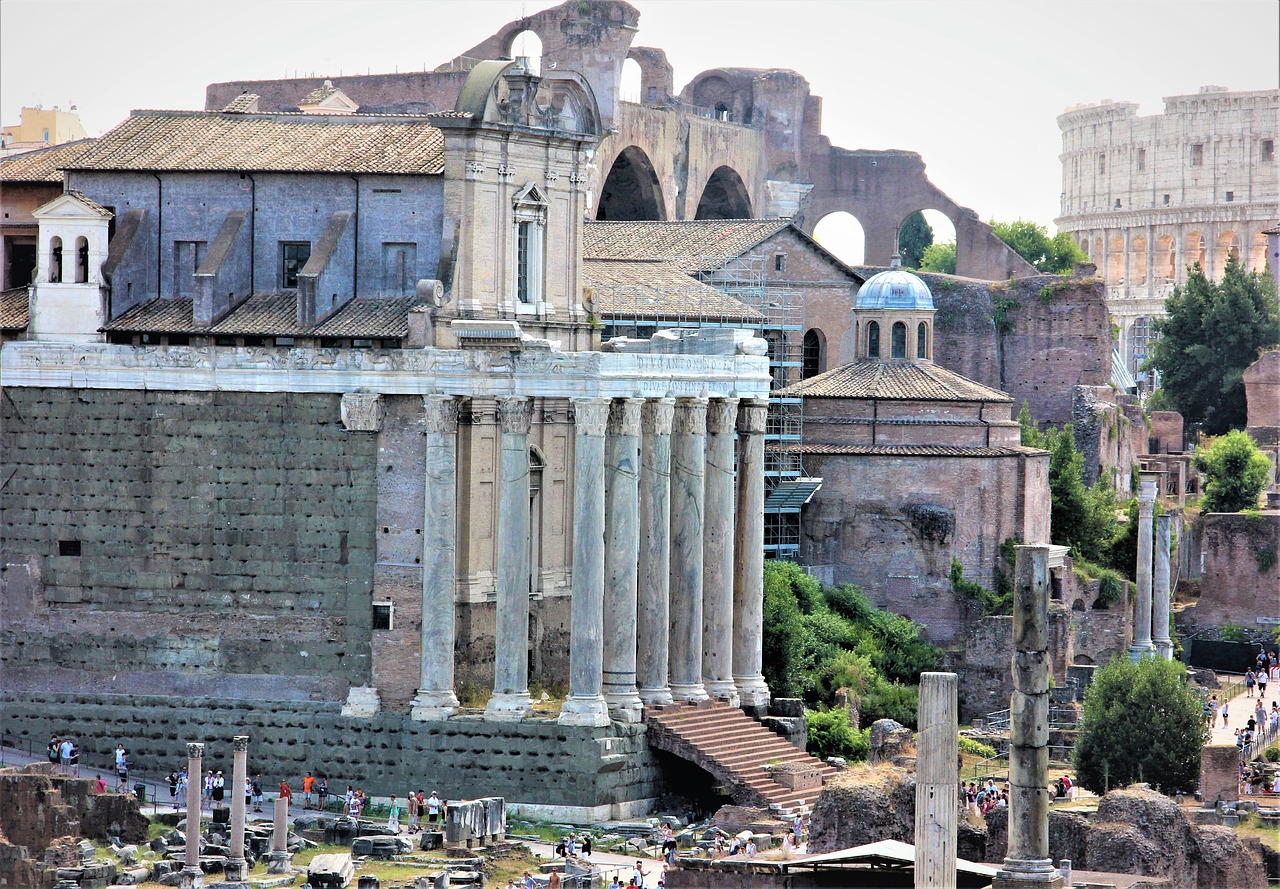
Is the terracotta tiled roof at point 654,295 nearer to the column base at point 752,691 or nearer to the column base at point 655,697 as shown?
the column base at point 752,691

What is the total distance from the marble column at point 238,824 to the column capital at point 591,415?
845 cm

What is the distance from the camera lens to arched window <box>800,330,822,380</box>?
71.2 metres

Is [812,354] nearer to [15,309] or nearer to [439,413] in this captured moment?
[439,413]

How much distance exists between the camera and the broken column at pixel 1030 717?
119 ft

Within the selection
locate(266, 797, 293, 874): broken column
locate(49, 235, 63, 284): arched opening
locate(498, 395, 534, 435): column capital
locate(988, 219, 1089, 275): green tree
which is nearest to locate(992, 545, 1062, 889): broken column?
locate(266, 797, 293, 874): broken column

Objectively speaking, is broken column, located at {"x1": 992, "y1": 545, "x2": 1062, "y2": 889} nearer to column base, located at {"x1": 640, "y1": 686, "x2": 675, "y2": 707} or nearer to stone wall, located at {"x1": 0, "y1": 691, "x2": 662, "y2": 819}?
stone wall, located at {"x1": 0, "y1": 691, "x2": 662, "y2": 819}

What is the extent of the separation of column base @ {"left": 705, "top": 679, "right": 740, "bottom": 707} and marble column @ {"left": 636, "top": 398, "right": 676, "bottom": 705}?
1.69m

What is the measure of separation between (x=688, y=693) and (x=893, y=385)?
1555 cm

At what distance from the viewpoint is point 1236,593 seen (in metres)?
79.8

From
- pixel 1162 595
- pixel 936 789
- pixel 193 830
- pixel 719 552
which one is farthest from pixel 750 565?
pixel 1162 595

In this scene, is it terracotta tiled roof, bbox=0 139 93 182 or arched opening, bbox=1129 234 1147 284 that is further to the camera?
arched opening, bbox=1129 234 1147 284

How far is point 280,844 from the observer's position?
44.8 meters

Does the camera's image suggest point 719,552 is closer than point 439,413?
No

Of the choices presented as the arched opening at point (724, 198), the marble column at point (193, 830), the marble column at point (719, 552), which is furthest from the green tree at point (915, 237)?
the marble column at point (193, 830)
